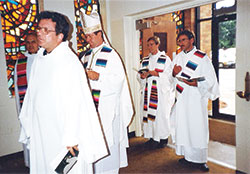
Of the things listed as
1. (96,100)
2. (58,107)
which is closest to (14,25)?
(96,100)

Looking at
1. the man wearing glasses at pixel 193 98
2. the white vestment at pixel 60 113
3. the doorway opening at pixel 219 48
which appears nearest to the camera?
the white vestment at pixel 60 113

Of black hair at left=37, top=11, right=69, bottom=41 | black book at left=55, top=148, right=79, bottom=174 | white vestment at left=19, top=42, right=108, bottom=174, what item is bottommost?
black book at left=55, top=148, right=79, bottom=174

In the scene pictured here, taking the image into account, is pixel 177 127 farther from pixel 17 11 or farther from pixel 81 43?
pixel 17 11

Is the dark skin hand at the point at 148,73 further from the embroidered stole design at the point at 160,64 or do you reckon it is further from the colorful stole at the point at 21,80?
the colorful stole at the point at 21,80

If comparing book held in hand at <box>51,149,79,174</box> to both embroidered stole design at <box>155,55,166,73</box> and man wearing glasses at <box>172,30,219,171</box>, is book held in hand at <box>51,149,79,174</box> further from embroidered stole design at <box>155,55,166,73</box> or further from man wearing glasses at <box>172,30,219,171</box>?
embroidered stole design at <box>155,55,166,73</box>

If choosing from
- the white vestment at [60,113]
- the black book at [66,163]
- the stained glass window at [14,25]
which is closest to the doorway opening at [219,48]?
the stained glass window at [14,25]

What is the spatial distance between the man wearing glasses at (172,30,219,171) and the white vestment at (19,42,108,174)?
4.82ft

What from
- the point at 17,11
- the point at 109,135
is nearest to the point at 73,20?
the point at 17,11

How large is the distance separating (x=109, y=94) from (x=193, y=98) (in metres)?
1.01

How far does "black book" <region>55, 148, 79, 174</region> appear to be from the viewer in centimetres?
155

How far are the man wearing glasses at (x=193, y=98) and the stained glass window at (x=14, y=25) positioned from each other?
2197mm

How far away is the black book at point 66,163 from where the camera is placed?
155cm

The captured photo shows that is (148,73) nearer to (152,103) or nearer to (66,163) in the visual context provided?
(152,103)

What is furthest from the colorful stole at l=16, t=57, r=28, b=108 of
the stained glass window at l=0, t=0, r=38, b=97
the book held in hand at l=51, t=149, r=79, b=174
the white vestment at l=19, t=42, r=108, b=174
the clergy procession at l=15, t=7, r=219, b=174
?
the book held in hand at l=51, t=149, r=79, b=174
